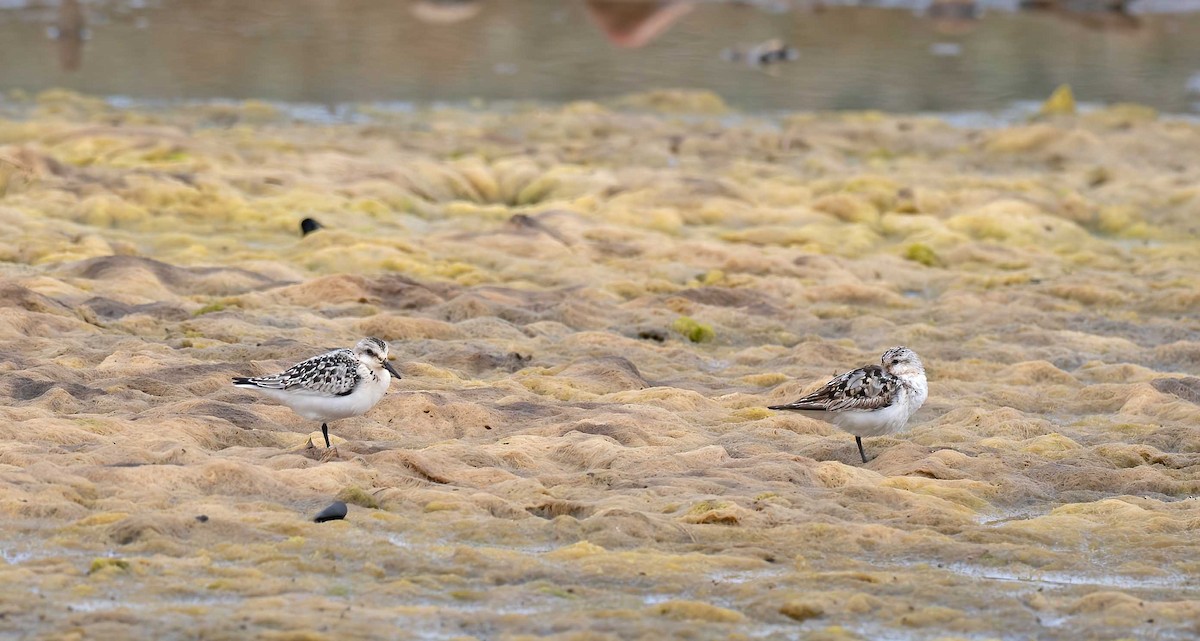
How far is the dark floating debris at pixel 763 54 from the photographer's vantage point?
113 feet

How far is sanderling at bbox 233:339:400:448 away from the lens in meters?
9.56

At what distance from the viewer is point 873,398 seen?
983 cm

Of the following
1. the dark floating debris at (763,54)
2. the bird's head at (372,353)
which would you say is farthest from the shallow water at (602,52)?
the bird's head at (372,353)

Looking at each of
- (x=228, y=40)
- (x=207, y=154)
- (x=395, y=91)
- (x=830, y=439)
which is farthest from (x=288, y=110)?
(x=830, y=439)

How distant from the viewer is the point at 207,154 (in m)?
21.5

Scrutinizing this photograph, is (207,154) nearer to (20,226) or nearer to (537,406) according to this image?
(20,226)

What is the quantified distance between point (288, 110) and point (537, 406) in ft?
57.1

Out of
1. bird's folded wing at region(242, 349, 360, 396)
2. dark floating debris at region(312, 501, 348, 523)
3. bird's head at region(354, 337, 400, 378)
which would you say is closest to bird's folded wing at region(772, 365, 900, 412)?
bird's head at region(354, 337, 400, 378)

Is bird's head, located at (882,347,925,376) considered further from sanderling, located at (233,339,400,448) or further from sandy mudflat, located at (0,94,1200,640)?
sanderling, located at (233,339,400,448)

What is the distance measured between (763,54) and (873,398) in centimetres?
2564

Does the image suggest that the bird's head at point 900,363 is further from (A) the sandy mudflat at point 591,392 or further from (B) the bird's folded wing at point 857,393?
(A) the sandy mudflat at point 591,392

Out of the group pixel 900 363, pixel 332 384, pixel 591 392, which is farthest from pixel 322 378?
pixel 900 363

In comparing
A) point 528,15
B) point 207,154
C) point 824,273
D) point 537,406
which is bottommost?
point 528,15

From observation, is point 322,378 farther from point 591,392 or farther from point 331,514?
point 591,392
